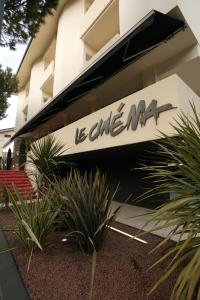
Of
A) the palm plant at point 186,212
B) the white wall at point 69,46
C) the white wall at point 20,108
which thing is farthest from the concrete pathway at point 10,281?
the white wall at point 20,108

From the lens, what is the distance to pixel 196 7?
688 cm

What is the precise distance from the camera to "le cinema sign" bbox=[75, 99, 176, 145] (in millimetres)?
5379

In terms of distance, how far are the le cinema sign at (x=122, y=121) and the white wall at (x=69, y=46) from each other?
5.76 metres

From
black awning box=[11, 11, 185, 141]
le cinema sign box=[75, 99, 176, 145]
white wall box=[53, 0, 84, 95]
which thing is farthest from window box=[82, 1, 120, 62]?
le cinema sign box=[75, 99, 176, 145]

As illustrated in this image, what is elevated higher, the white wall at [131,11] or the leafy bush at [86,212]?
the white wall at [131,11]

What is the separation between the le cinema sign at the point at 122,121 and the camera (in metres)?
5.38

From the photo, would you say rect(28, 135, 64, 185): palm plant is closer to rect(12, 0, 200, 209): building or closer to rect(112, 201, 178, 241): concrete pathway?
rect(12, 0, 200, 209): building

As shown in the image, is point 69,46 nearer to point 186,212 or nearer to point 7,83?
point 7,83

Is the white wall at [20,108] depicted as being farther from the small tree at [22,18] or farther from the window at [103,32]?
the small tree at [22,18]

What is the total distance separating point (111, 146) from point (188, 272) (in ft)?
16.5

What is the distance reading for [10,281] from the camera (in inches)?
116

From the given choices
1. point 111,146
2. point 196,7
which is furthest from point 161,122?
point 196,7

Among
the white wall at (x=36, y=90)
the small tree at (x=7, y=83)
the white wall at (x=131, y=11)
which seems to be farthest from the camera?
the white wall at (x=36, y=90)

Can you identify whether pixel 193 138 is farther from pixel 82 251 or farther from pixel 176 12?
pixel 176 12
